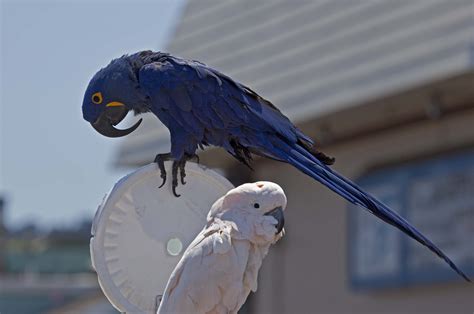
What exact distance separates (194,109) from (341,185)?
88 centimetres

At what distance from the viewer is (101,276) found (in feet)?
24.3

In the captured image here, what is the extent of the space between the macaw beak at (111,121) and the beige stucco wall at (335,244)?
997 centimetres

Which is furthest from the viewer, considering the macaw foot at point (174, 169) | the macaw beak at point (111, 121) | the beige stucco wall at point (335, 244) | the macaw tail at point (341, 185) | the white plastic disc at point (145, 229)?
the beige stucco wall at point (335, 244)

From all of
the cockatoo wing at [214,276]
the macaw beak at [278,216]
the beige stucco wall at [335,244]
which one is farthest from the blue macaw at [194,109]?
the beige stucco wall at [335,244]

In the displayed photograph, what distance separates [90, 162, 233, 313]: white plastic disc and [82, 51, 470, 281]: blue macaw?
90 millimetres

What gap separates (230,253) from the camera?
272 inches

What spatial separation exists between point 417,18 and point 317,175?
9.97m

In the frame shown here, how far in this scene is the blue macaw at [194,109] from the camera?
7.68 meters

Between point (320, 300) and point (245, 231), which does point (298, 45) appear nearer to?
point (320, 300)

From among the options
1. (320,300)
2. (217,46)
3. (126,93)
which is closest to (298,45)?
(217,46)

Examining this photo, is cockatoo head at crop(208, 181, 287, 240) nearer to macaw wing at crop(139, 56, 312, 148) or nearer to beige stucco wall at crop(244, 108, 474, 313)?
macaw wing at crop(139, 56, 312, 148)

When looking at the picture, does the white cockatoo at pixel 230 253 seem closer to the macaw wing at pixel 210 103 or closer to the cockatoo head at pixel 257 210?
the cockatoo head at pixel 257 210

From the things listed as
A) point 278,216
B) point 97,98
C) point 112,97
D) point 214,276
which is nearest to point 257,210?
point 278,216

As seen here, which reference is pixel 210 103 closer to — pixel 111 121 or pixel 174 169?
pixel 174 169
